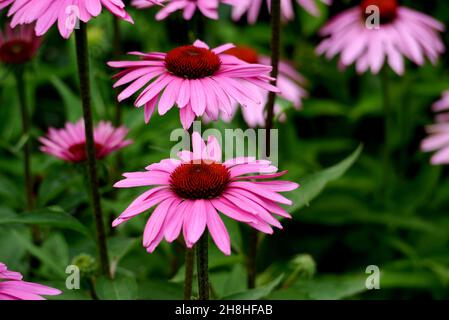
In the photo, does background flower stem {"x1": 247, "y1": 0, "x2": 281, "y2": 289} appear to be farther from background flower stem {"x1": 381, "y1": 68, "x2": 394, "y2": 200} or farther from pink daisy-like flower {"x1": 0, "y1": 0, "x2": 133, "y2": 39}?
background flower stem {"x1": 381, "y1": 68, "x2": 394, "y2": 200}

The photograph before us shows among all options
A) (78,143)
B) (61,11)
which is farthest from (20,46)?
(61,11)

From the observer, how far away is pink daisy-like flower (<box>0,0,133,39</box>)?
3.18ft

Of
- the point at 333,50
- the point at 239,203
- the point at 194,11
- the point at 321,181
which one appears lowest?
the point at 239,203

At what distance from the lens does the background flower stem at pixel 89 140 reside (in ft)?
3.55

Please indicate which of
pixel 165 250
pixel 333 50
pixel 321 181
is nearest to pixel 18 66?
pixel 165 250

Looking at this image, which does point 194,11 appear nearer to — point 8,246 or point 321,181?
point 321,181

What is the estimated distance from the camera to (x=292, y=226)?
6.93 ft

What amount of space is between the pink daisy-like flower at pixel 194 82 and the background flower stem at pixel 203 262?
0.48ft

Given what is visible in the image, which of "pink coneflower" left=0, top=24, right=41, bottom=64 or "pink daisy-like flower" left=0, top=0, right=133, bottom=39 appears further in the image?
"pink coneflower" left=0, top=24, right=41, bottom=64

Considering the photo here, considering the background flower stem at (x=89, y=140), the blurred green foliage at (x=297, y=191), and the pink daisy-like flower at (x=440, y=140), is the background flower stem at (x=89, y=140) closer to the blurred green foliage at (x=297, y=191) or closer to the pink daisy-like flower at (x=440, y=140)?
the blurred green foliage at (x=297, y=191)

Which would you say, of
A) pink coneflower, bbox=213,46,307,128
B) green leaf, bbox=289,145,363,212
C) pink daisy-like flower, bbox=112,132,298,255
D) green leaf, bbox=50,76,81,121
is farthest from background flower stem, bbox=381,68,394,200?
pink daisy-like flower, bbox=112,132,298,255

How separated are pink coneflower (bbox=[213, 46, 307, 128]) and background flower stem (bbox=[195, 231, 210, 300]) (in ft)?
3.48

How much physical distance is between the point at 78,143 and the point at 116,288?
1.02 ft
